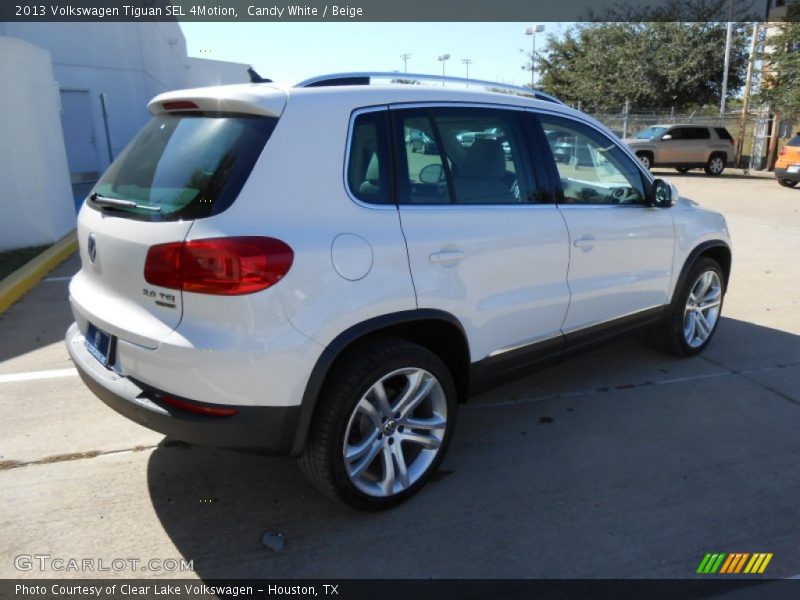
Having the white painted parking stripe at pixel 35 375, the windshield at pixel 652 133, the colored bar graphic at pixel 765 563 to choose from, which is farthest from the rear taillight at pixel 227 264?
the windshield at pixel 652 133

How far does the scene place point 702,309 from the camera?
4902 mm

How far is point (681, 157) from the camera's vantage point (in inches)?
882

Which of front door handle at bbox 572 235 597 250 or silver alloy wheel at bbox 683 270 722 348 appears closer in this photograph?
front door handle at bbox 572 235 597 250

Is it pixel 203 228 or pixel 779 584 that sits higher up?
pixel 203 228

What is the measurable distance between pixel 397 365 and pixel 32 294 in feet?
17.6

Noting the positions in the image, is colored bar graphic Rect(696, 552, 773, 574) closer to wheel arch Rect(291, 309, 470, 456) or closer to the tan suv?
wheel arch Rect(291, 309, 470, 456)

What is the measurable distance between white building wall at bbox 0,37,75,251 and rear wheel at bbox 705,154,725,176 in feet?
69.6

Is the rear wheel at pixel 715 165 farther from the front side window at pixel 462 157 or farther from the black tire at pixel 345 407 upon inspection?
the black tire at pixel 345 407

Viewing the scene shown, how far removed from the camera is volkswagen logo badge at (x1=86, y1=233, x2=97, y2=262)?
2.85 meters

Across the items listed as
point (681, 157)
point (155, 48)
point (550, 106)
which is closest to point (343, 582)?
point (550, 106)

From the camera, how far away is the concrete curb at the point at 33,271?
6.19 m

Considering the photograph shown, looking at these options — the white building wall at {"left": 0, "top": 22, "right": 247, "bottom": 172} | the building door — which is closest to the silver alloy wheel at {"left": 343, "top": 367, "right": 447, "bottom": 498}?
the white building wall at {"left": 0, "top": 22, "right": 247, "bottom": 172}

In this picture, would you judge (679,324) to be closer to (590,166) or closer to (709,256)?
(709,256)

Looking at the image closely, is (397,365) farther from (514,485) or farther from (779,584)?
(779,584)
